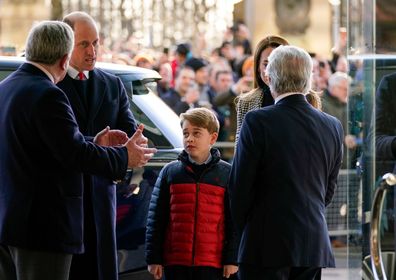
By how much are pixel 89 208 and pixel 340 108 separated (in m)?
8.25

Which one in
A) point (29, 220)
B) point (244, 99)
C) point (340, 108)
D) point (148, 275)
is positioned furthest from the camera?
point (340, 108)

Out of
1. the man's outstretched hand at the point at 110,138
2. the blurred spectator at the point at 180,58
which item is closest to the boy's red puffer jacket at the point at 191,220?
the man's outstretched hand at the point at 110,138

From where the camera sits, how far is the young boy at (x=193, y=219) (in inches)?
318

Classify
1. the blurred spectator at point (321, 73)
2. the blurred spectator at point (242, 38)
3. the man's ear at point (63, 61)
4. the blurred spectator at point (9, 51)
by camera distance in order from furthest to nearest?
the blurred spectator at point (242, 38), the blurred spectator at point (321, 73), the blurred spectator at point (9, 51), the man's ear at point (63, 61)

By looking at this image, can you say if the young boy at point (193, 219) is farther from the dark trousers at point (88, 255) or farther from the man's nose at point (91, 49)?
the man's nose at point (91, 49)

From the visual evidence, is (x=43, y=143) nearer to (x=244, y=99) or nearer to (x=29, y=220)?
(x=29, y=220)

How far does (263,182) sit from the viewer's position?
7113mm

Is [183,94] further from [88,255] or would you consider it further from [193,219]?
[88,255]

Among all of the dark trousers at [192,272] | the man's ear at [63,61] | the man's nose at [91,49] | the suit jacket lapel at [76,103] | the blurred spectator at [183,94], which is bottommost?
the dark trousers at [192,272]

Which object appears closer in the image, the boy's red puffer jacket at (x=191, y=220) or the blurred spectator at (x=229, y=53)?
the boy's red puffer jacket at (x=191, y=220)

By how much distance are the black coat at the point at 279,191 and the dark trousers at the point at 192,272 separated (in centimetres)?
96

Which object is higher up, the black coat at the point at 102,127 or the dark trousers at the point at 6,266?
the black coat at the point at 102,127

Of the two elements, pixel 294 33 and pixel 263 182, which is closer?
pixel 263 182

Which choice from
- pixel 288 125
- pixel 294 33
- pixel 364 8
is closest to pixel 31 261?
pixel 288 125
